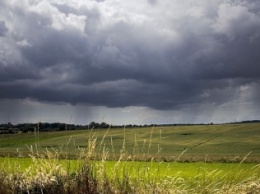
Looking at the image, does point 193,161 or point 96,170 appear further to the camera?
point 193,161

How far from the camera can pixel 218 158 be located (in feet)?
153

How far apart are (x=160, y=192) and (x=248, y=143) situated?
72.6 meters

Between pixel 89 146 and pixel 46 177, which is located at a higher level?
pixel 89 146

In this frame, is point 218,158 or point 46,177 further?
point 218,158

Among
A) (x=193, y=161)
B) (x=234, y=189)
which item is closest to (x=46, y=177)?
(x=234, y=189)

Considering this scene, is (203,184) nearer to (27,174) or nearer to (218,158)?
(27,174)

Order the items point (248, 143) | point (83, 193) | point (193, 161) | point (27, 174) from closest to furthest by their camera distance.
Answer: point (83, 193)
point (27, 174)
point (193, 161)
point (248, 143)

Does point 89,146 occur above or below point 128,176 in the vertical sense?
above

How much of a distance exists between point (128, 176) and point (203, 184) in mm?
1782

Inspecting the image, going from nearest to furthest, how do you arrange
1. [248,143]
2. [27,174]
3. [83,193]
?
[83,193] → [27,174] → [248,143]

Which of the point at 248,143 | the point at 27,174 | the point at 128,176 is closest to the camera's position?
the point at 128,176

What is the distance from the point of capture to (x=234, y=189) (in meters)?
9.95

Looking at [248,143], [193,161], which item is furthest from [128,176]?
[248,143]

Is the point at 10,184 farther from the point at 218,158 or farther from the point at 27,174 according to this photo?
the point at 218,158
